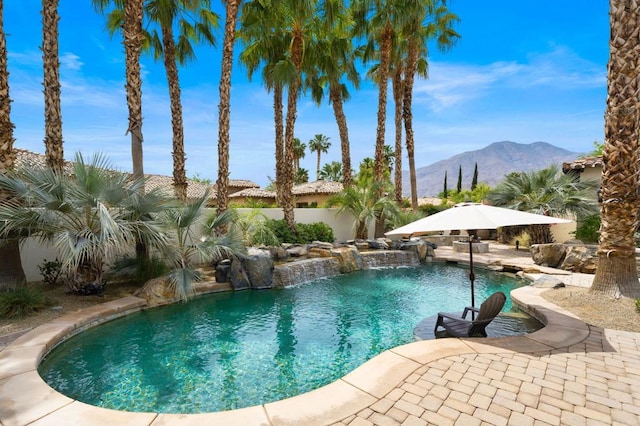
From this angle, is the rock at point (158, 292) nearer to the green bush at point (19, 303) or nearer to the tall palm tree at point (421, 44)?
the green bush at point (19, 303)

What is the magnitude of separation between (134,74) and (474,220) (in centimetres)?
1088

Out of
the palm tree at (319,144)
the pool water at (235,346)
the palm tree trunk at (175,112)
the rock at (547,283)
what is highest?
the palm tree at (319,144)

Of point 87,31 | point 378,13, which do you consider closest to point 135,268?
point 87,31

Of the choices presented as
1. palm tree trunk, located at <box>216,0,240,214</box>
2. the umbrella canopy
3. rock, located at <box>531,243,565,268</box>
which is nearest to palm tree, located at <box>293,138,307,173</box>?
palm tree trunk, located at <box>216,0,240,214</box>

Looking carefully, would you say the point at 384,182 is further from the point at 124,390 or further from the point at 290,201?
the point at 124,390

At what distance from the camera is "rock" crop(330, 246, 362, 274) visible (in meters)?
12.7

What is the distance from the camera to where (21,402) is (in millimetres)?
3465

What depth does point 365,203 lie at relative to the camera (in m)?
17.8

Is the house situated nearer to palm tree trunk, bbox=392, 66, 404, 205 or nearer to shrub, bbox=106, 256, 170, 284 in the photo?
palm tree trunk, bbox=392, 66, 404, 205

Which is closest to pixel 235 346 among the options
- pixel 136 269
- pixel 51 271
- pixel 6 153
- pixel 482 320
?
pixel 482 320

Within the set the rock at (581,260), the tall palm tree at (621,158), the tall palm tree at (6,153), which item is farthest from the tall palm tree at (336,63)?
the tall palm tree at (6,153)

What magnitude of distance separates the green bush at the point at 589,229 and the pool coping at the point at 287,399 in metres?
10.6

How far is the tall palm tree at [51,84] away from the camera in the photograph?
337 inches

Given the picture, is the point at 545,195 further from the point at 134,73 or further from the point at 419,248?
the point at 134,73
